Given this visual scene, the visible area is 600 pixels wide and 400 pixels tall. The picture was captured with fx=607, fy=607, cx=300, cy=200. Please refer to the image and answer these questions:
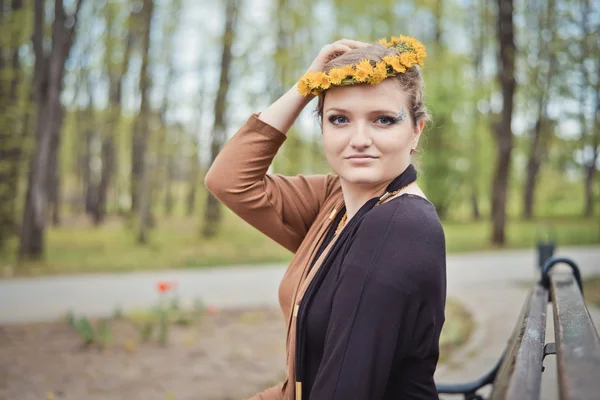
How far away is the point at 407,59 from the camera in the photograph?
1814mm

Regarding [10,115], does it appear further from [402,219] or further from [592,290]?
[402,219]

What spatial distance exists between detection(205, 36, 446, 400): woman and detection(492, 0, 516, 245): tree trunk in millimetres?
14984

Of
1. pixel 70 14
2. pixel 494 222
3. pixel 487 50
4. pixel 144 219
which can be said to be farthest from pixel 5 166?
pixel 487 50

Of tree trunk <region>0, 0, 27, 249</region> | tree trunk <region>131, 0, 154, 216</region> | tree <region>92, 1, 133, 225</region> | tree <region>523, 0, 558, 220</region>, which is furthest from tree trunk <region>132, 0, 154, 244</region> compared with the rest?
tree <region>523, 0, 558, 220</region>

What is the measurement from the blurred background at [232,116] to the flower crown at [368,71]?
0.90 ft

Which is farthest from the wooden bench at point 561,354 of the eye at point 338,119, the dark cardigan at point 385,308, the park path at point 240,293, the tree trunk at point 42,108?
the tree trunk at point 42,108

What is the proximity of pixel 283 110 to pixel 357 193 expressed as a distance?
1.47 ft

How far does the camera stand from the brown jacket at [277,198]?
200 centimetres

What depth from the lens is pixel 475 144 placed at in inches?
1203

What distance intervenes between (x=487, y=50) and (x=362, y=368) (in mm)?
32742

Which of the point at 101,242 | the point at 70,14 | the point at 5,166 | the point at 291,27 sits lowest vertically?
the point at 101,242

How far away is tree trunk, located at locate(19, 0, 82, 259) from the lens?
11695 millimetres

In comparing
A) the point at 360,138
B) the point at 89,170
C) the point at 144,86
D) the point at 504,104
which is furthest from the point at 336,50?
the point at 89,170

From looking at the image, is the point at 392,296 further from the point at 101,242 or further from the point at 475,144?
the point at 475,144
